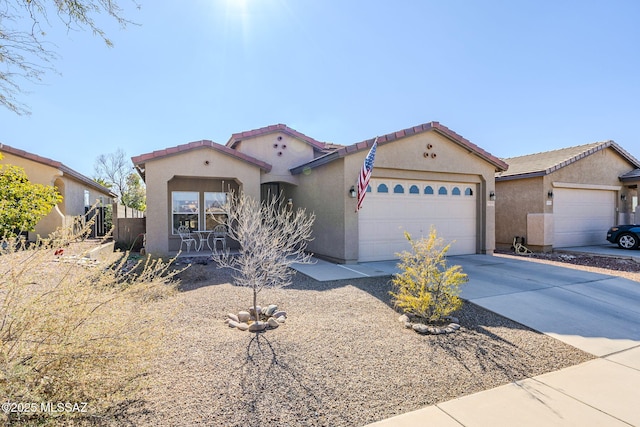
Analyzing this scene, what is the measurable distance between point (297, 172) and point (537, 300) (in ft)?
30.5

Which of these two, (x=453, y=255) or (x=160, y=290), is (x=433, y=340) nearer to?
(x=160, y=290)

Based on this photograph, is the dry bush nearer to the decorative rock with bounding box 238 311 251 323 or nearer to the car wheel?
the decorative rock with bounding box 238 311 251 323

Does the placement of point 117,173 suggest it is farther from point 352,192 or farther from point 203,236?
point 352,192

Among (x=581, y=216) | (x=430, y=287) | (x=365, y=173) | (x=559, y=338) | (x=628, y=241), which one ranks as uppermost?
(x=365, y=173)

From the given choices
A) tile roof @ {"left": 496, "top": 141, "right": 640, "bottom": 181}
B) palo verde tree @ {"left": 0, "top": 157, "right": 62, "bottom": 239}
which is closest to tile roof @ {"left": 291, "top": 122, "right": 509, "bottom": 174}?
tile roof @ {"left": 496, "top": 141, "right": 640, "bottom": 181}

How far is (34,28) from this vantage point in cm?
444

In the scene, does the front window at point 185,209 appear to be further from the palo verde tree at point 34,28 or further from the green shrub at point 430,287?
the green shrub at point 430,287

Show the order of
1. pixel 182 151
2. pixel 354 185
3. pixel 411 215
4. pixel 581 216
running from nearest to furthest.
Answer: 1. pixel 354 185
2. pixel 182 151
3. pixel 411 215
4. pixel 581 216

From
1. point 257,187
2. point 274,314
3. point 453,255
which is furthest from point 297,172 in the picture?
point 274,314

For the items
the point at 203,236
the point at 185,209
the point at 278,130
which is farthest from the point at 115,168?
the point at 278,130

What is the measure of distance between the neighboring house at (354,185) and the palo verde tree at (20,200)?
5064 millimetres

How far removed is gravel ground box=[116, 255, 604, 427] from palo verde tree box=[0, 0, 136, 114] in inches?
167

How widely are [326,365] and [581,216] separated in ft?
55.9

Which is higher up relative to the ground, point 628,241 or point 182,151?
point 182,151
